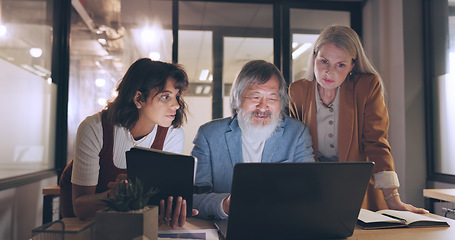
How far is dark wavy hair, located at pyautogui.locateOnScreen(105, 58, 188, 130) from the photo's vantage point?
1.77 meters

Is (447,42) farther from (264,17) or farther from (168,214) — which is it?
(168,214)

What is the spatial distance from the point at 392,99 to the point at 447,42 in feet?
2.48

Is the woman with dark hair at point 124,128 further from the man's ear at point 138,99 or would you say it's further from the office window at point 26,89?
the office window at point 26,89

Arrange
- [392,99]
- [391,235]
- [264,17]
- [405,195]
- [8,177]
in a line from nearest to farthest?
1. [391,235]
2. [8,177]
3. [405,195]
4. [392,99]
5. [264,17]

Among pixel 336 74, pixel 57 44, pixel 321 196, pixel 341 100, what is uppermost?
pixel 57 44

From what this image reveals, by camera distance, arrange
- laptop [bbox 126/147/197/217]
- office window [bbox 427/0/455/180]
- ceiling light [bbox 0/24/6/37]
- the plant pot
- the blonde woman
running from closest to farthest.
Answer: the plant pot < laptop [bbox 126/147/197/217] < the blonde woman < ceiling light [bbox 0/24/6/37] < office window [bbox 427/0/455/180]

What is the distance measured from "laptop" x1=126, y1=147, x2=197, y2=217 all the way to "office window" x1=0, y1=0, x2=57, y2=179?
6.66ft

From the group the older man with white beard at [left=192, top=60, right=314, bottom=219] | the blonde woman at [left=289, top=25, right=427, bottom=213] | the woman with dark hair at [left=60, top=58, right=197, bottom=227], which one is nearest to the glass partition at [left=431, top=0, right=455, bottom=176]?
the blonde woman at [left=289, top=25, right=427, bottom=213]

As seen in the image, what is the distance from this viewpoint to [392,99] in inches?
148

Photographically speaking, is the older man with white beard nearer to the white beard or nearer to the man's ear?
the white beard

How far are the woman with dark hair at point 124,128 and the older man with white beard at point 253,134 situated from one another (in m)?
0.23

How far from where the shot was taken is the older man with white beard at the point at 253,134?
1.75 m

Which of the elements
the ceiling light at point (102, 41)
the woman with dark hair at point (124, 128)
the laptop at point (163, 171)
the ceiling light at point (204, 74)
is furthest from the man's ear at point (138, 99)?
the ceiling light at point (102, 41)

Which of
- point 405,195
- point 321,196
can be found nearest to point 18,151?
point 321,196
